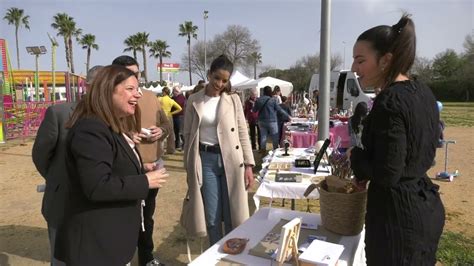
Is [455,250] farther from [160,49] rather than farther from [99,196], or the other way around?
[160,49]

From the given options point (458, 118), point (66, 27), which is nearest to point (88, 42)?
point (66, 27)

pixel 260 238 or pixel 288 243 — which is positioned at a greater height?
pixel 288 243

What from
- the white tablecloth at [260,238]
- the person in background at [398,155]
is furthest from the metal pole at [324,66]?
the person in background at [398,155]

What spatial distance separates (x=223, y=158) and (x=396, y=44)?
1620mm

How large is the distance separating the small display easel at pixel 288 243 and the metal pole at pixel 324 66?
344cm

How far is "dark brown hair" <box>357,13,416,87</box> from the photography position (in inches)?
55.8

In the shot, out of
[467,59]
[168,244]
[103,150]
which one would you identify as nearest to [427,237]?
[103,150]

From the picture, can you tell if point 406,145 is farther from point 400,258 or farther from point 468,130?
point 468,130

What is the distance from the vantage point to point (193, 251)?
3.65 meters

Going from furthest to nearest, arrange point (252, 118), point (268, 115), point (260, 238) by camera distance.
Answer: point (252, 118), point (268, 115), point (260, 238)

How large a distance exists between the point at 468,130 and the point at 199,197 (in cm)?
1375

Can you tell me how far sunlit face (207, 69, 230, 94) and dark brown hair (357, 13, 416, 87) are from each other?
1.38 meters

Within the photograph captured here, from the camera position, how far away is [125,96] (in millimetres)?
1650

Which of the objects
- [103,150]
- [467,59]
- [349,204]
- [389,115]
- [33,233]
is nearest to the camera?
[389,115]
